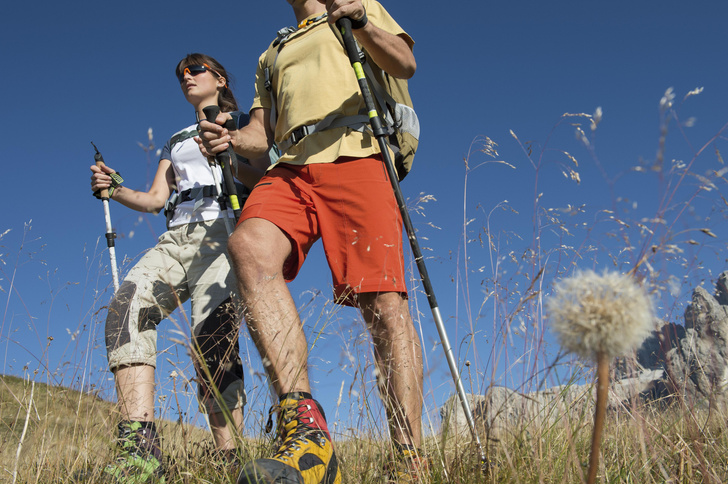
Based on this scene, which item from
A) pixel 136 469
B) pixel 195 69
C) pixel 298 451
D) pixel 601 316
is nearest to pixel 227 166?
pixel 195 69

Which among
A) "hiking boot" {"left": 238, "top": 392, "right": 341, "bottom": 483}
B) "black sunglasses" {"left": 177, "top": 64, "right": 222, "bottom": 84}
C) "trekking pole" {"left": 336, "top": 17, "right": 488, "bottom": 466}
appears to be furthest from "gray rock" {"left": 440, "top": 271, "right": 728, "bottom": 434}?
"black sunglasses" {"left": 177, "top": 64, "right": 222, "bottom": 84}

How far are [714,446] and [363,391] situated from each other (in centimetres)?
163

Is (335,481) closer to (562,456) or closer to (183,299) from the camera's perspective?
(562,456)

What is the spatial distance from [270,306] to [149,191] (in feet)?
6.11

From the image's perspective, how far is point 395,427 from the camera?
1979 mm

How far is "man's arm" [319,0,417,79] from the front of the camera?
2.25m

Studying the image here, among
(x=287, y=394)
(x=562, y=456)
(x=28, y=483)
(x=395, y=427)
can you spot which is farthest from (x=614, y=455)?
(x=28, y=483)

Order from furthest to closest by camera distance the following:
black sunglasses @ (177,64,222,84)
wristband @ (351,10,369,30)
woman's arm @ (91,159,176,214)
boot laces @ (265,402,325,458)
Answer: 1. black sunglasses @ (177,64,222,84)
2. woman's arm @ (91,159,176,214)
3. wristband @ (351,10,369,30)
4. boot laces @ (265,402,325,458)

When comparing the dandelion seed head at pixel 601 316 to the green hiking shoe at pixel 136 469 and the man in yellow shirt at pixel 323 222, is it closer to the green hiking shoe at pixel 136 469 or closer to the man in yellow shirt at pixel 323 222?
the man in yellow shirt at pixel 323 222

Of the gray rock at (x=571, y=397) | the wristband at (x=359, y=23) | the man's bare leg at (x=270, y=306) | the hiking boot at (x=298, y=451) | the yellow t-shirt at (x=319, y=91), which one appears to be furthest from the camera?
the yellow t-shirt at (x=319, y=91)

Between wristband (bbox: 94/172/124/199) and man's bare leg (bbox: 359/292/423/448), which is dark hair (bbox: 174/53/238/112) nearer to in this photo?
wristband (bbox: 94/172/124/199)

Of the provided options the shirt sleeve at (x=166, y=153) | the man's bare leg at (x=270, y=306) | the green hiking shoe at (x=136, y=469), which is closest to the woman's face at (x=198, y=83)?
the shirt sleeve at (x=166, y=153)

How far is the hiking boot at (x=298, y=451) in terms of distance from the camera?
1.43 metres

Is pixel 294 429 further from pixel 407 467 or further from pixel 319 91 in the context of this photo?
pixel 319 91
